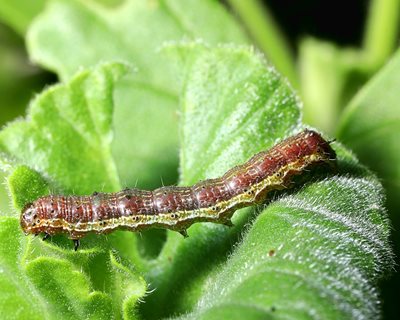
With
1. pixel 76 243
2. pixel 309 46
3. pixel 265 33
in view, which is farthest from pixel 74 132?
pixel 309 46

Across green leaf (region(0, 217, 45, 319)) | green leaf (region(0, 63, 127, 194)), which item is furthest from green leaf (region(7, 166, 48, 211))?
green leaf (region(0, 63, 127, 194))

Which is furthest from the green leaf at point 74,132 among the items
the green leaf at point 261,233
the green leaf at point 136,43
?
the green leaf at point 136,43

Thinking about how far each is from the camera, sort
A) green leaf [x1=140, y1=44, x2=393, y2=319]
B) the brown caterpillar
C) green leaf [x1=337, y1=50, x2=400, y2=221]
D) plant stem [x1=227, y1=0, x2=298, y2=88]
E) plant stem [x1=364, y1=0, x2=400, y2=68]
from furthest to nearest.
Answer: plant stem [x1=227, y1=0, x2=298, y2=88] < plant stem [x1=364, y1=0, x2=400, y2=68] < green leaf [x1=337, y1=50, x2=400, y2=221] < the brown caterpillar < green leaf [x1=140, y1=44, x2=393, y2=319]

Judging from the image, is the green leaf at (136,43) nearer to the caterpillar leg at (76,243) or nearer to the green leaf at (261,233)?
the green leaf at (261,233)

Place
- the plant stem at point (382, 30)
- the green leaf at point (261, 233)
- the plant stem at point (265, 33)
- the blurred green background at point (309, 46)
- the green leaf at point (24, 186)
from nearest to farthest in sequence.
A: the green leaf at point (261, 233)
the green leaf at point (24, 186)
the plant stem at point (382, 30)
the blurred green background at point (309, 46)
the plant stem at point (265, 33)

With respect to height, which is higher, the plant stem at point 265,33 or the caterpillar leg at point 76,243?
the plant stem at point 265,33

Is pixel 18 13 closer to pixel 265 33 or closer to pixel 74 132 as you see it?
pixel 265 33

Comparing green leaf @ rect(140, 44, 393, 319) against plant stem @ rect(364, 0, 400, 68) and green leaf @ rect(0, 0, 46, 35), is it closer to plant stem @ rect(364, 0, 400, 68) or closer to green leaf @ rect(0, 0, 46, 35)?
plant stem @ rect(364, 0, 400, 68)
